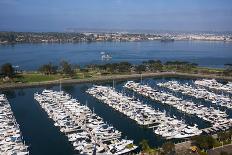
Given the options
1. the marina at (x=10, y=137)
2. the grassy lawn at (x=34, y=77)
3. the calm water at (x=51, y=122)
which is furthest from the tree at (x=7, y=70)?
the marina at (x=10, y=137)

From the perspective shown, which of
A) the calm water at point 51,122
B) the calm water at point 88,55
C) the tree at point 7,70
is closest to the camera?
the calm water at point 51,122

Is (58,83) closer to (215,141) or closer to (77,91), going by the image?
(77,91)

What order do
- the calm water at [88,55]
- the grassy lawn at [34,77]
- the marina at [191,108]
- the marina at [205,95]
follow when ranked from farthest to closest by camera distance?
the calm water at [88,55] → the grassy lawn at [34,77] → the marina at [205,95] → the marina at [191,108]

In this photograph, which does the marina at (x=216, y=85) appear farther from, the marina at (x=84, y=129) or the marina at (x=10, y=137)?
the marina at (x=10, y=137)

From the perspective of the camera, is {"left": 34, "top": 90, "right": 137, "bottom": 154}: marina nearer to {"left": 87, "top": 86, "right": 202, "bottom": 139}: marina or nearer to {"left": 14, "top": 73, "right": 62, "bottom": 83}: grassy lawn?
{"left": 87, "top": 86, "right": 202, "bottom": 139}: marina

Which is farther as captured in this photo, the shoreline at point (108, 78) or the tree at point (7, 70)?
the tree at point (7, 70)

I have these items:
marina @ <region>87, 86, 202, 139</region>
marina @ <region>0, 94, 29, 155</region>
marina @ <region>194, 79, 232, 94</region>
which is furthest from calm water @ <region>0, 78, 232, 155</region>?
marina @ <region>194, 79, 232, 94</region>

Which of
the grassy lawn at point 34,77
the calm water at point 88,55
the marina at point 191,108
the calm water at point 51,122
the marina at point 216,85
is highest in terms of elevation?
the calm water at point 88,55

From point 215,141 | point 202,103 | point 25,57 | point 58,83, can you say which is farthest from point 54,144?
point 25,57
